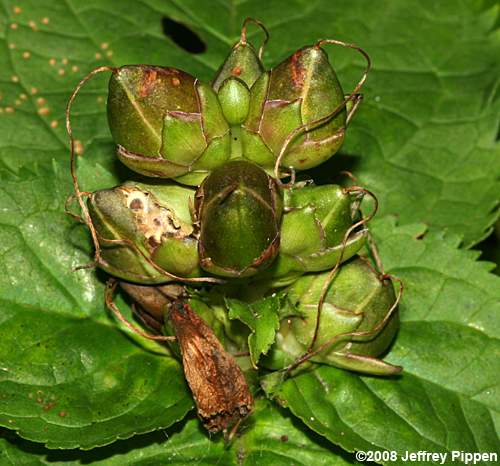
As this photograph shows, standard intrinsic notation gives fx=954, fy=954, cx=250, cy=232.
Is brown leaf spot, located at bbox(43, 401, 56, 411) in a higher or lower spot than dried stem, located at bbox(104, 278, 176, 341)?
lower

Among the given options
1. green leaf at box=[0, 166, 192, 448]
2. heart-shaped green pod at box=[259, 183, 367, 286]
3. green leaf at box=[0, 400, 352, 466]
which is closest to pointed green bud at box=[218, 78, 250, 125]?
heart-shaped green pod at box=[259, 183, 367, 286]

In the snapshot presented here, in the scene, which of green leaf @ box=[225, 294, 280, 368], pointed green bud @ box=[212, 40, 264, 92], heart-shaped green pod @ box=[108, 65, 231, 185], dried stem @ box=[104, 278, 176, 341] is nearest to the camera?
heart-shaped green pod @ box=[108, 65, 231, 185]

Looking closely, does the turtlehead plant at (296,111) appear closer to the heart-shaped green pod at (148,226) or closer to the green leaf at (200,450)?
the heart-shaped green pod at (148,226)

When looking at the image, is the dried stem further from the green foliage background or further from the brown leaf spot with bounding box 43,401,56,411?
the brown leaf spot with bounding box 43,401,56,411

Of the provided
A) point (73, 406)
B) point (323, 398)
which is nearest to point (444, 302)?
point (323, 398)

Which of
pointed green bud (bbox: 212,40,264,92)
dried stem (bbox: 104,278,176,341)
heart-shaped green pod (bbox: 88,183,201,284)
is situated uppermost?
pointed green bud (bbox: 212,40,264,92)

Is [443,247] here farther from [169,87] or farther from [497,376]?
[169,87]
